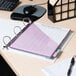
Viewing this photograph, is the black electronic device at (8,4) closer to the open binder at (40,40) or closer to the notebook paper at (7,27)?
the notebook paper at (7,27)

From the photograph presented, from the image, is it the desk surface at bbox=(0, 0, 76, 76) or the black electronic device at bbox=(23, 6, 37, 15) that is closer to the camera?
the desk surface at bbox=(0, 0, 76, 76)

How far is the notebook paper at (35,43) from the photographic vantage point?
1.20 meters

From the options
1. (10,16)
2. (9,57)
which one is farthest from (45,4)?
(9,57)

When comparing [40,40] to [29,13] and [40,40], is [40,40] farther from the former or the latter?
[29,13]

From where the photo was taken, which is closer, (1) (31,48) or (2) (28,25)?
(1) (31,48)

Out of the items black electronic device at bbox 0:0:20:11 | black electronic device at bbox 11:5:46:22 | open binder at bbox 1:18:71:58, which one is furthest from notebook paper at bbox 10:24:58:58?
black electronic device at bbox 0:0:20:11

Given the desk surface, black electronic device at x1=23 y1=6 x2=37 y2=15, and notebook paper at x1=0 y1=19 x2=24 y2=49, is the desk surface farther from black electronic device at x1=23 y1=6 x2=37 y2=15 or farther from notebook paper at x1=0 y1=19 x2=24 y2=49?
black electronic device at x1=23 y1=6 x2=37 y2=15

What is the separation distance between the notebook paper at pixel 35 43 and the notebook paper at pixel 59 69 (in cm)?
6

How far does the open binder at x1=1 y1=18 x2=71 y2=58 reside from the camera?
1.20 meters

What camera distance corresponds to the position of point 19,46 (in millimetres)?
1239

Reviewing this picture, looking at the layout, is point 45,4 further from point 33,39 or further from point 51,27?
point 33,39

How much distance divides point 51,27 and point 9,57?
1.02 ft

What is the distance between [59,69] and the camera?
3.59ft

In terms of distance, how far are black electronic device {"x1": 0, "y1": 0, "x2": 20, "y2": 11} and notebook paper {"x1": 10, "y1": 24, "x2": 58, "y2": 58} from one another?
1.11 feet
